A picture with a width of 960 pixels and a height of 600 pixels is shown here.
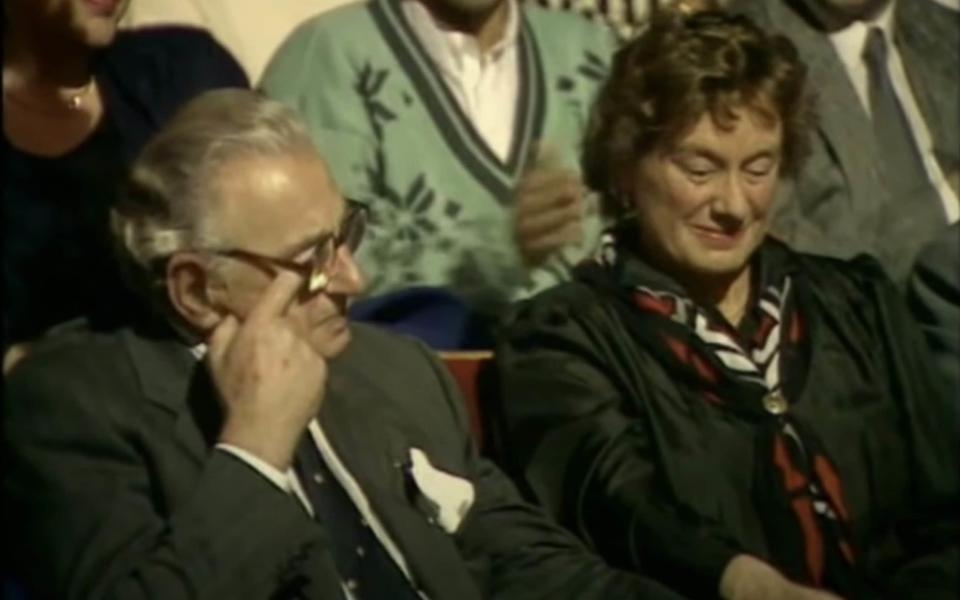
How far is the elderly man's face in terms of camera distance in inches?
59.5

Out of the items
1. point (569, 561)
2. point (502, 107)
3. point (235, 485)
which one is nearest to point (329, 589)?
point (235, 485)

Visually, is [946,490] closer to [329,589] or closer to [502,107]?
[502,107]

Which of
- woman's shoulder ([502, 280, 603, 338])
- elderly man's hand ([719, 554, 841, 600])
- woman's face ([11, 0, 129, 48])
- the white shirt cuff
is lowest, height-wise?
elderly man's hand ([719, 554, 841, 600])

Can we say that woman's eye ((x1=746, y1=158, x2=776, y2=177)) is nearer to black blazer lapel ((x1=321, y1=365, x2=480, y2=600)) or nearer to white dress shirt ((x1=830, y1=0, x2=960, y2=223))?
white dress shirt ((x1=830, y1=0, x2=960, y2=223))

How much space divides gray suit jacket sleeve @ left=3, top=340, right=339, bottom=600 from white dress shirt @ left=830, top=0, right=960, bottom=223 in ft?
2.52

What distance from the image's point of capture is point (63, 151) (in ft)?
5.23

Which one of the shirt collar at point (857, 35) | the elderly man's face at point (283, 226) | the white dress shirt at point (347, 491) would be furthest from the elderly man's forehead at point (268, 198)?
the shirt collar at point (857, 35)

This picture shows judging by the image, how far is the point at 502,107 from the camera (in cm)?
181

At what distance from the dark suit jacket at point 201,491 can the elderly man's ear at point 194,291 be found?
0.03 m

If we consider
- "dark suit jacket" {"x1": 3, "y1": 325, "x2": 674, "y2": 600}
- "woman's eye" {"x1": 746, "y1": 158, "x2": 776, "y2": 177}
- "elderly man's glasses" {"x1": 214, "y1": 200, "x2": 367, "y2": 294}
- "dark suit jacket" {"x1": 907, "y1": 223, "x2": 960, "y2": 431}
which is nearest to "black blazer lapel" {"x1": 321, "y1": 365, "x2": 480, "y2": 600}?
"dark suit jacket" {"x1": 3, "y1": 325, "x2": 674, "y2": 600}

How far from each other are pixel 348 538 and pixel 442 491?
0.10 meters

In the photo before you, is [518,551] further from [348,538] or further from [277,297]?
[277,297]

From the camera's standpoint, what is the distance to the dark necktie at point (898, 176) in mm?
1960

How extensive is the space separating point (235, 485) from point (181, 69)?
15.5 inches
